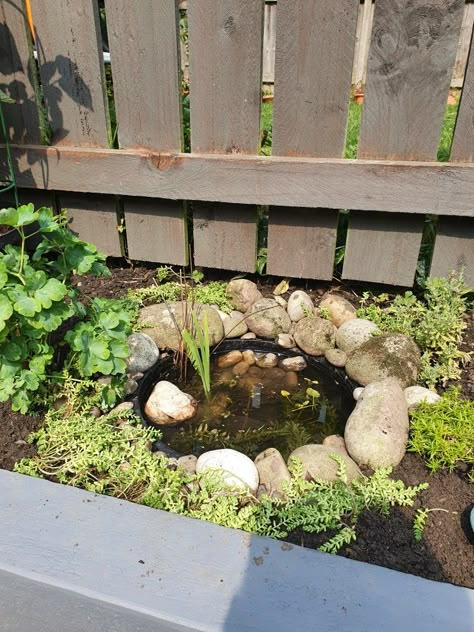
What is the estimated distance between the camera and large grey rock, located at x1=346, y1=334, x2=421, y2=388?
2.34m

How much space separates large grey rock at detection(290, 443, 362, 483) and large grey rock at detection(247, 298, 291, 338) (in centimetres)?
91

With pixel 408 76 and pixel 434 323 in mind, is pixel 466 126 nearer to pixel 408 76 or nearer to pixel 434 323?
pixel 408 76

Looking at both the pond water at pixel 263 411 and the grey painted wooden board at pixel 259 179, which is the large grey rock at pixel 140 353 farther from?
the grey painted wooden board at pixel 259 179

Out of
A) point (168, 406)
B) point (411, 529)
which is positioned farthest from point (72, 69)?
point (411, 529)

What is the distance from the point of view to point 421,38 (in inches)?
89.8

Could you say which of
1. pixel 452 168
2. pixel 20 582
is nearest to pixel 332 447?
pixel 20 582

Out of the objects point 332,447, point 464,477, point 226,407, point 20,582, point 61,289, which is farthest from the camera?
point 226,407

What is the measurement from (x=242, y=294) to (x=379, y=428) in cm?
120

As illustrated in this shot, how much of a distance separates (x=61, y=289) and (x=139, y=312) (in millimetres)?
996

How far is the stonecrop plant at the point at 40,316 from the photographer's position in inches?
A: 68.7

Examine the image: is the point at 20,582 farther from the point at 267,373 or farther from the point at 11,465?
the point at 267,373

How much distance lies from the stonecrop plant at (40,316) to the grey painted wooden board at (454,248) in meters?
1.59

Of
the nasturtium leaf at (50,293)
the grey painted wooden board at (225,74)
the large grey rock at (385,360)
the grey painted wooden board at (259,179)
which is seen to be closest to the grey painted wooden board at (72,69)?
the grey painted wooden board at (259,179)

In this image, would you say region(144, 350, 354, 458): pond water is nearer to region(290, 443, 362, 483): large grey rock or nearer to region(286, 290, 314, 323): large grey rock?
region(290, 443, 362, 483): large grey rock
